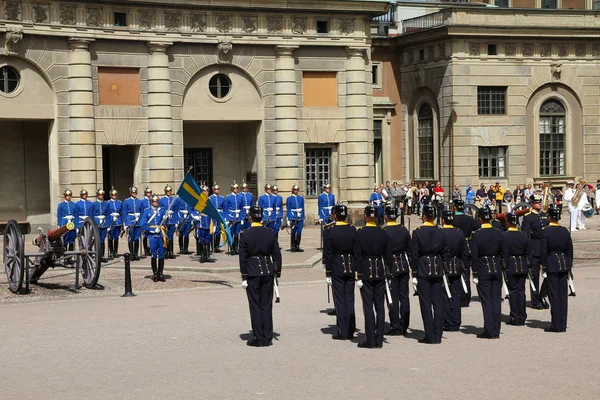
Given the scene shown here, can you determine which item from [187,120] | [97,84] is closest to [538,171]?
[187,120]

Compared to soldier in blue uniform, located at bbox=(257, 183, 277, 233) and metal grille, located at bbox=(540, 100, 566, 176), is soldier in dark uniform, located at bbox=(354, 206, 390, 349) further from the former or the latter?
metal grille, located at bbox=(540, 100, 566, 176)

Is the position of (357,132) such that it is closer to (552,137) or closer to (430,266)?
(552,137)

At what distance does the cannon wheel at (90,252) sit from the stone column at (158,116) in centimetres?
1330

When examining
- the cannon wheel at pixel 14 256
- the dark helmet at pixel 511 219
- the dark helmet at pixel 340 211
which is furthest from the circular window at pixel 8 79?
the dark helmet at pixel 511 219

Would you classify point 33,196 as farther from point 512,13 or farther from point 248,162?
point 512,13

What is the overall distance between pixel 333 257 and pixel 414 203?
2630 centimetres

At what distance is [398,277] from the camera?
15945 mm

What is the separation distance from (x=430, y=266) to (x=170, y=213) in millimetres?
11643

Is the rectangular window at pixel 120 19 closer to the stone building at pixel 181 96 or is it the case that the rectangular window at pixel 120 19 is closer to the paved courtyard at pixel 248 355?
the stone building at pixel 181 96

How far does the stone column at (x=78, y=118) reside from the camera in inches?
1280

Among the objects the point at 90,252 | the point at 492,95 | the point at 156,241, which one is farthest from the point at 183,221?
the point at 492,95

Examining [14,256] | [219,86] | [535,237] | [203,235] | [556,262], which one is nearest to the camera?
[556,262]

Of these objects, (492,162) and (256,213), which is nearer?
A: (256,213)

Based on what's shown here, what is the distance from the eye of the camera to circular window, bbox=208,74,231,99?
35094 mm
